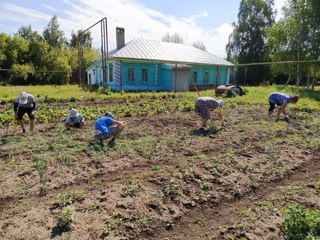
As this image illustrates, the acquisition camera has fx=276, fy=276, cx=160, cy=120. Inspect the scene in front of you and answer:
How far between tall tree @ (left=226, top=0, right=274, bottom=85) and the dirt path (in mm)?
32135

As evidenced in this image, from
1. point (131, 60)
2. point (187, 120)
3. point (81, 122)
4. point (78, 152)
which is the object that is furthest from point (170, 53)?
point (78, 152)

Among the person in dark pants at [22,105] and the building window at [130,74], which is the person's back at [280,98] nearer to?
the person in dark pants at [22,105]

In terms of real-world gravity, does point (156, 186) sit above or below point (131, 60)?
below

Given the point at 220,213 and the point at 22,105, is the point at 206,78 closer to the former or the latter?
the point at 22,105

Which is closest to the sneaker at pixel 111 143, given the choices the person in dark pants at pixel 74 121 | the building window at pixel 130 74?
the person in dark pants at pixel 74 121

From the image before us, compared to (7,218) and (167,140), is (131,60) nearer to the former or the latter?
(167,140)

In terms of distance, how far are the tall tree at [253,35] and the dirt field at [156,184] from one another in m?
29.6

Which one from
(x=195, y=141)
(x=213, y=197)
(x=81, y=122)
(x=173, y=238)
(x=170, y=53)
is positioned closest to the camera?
(x=173, y=238)

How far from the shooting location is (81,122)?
7.89m

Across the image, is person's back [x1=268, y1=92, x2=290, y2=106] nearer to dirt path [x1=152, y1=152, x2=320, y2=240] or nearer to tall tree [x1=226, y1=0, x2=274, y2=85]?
dirt path [x1=152, y1=152, x2=320, y2=240]

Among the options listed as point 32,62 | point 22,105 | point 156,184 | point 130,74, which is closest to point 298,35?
point 130,74

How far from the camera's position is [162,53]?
→ 960 inches

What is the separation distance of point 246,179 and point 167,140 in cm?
245

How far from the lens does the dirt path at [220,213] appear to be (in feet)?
10.9
